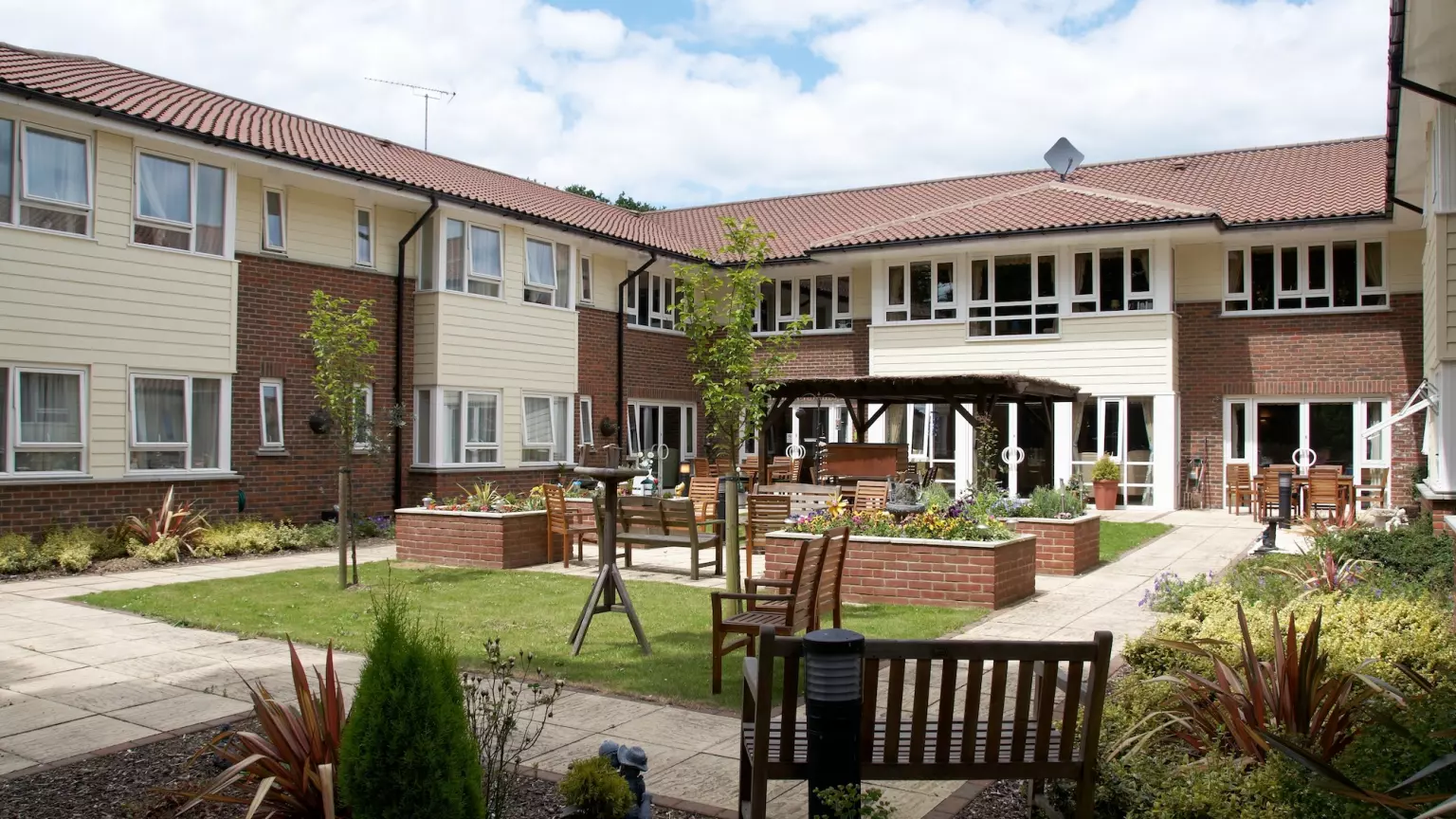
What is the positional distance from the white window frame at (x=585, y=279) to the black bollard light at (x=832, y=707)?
61.8ft

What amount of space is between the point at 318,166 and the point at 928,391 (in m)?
10.1

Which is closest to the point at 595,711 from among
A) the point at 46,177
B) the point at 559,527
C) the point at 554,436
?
the point at 559,527

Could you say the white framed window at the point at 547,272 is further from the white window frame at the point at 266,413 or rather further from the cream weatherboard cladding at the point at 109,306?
the cream weatherboard cladding at the point at 109,306

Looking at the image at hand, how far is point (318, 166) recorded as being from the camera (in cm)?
1589

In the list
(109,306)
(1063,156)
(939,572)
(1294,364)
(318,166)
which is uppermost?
(1063,156)

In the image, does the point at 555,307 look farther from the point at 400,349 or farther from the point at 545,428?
the point at 400,349

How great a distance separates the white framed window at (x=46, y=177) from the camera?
12.9m

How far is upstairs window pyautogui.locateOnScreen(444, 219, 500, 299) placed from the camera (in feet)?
61.4

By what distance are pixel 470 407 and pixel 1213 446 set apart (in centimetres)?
1401

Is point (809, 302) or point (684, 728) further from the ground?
point (809, 302)

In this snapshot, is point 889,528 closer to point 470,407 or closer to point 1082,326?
point 470,407

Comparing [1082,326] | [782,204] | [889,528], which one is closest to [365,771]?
[889,528]

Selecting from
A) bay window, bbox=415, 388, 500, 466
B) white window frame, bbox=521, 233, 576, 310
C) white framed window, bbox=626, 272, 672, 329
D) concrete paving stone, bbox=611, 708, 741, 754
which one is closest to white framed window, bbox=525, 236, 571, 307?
white window frame, bbox=521, 233, 576, 310

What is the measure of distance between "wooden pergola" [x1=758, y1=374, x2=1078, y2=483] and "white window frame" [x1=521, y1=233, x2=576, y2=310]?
4.77 m
